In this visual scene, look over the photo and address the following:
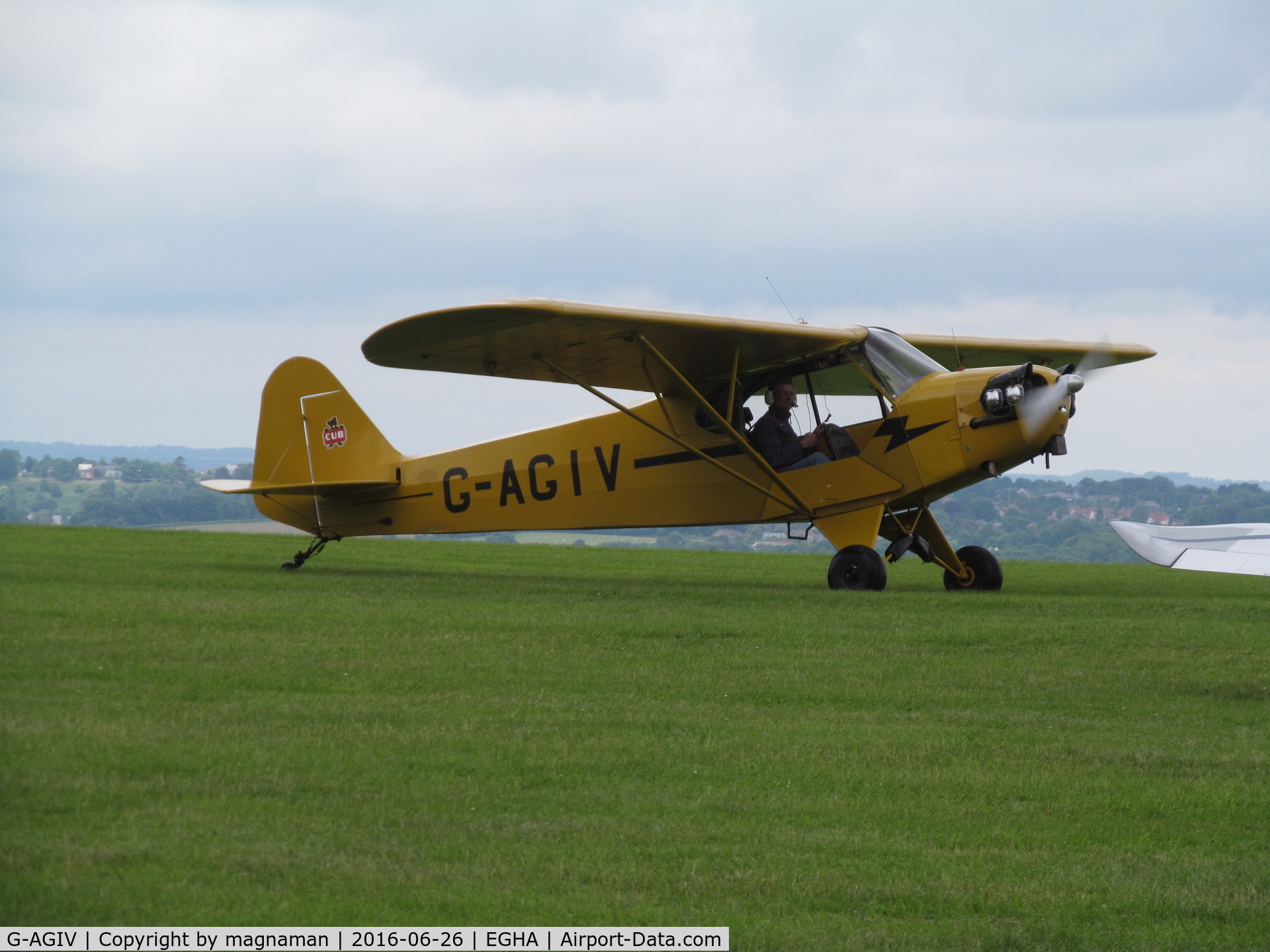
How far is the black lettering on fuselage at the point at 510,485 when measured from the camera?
1716 centimetres

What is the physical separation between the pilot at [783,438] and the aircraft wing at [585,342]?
389 millimetres

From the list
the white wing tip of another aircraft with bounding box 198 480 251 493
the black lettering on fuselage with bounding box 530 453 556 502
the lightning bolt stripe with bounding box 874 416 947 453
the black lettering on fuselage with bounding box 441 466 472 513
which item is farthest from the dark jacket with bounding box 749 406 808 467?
the white wing tip of another aircraft with bounding box 198 480 251 493

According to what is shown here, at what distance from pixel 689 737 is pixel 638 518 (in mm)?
9906

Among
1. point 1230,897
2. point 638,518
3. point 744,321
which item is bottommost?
point 1230,897

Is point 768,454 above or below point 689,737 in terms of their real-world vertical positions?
above

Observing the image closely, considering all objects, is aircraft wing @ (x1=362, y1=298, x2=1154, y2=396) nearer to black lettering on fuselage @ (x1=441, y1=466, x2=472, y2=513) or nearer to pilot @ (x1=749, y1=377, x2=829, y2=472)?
pilot @ (x1=749, y1=377, x2=829, y2=472)

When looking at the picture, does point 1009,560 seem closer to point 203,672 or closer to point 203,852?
point 203,672

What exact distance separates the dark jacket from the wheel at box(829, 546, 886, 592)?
1.28 m

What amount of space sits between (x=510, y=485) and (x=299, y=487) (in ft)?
9.80

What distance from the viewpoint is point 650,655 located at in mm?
9219

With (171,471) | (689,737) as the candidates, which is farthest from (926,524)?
(171,471)

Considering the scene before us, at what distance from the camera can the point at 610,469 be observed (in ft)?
54.1

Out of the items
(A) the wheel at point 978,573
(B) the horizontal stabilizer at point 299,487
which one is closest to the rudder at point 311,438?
(B) the horizontal stabilizer at point 299,487

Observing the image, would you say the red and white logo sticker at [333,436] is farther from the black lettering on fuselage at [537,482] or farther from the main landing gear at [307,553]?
the black lettering on fuselage at [537,482]
